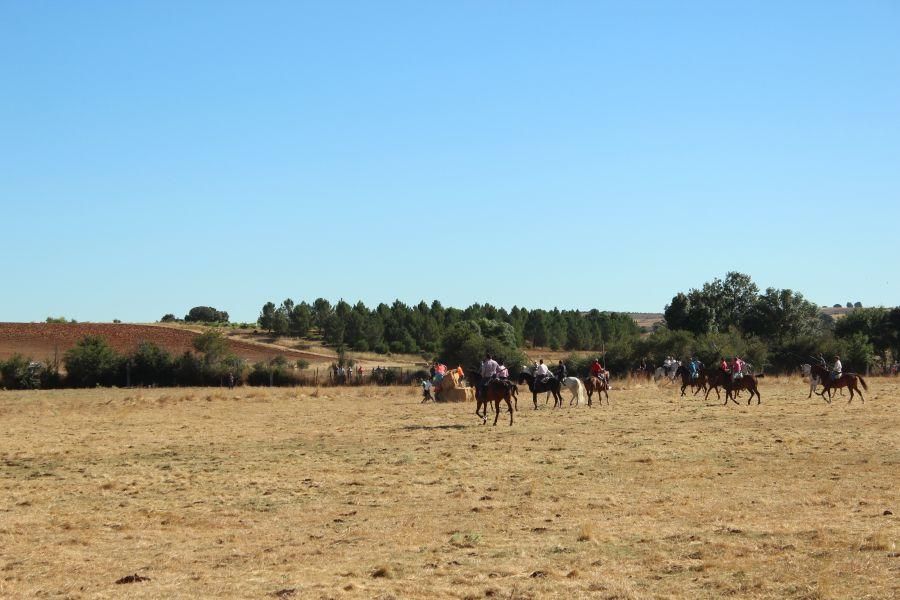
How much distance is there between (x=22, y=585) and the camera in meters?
11.9

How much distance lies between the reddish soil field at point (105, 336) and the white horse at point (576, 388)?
170 feet

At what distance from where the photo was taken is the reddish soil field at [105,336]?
9119 centimetres

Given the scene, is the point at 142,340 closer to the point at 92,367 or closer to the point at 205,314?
the point at 92,367

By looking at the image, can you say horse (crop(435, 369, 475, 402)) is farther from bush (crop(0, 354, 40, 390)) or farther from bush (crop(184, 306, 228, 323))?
bush (crop(184, 306, 228, 323))

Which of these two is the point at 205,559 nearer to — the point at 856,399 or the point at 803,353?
the point at 856,399

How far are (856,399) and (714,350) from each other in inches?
928

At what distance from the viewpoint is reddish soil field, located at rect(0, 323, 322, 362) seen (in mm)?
91188

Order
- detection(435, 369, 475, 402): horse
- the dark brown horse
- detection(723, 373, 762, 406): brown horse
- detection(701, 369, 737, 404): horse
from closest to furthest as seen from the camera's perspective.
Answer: the dark brown horse < detection(723, 373, 762, 406): brown horse < detection(701, 369, 737, 404): horse < detection(435, 369, 475, 402): horse

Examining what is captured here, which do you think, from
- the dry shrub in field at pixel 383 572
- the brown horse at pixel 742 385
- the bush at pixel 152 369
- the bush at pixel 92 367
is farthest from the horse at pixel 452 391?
the bush at pixel 92 367

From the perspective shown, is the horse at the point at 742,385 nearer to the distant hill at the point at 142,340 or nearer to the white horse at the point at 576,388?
the white horse at the point at 576,388

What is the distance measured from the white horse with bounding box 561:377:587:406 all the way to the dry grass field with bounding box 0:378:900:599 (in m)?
6.67

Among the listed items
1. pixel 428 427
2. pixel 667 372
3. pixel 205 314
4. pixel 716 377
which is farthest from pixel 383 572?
pixel 205 314

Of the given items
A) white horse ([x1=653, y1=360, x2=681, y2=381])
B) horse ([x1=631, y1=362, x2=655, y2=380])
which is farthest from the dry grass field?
horse ([x1=631, y1=362, x2=655, y2=380])

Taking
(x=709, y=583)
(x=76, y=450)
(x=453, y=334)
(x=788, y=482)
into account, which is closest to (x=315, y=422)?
(x=76, y=450)
